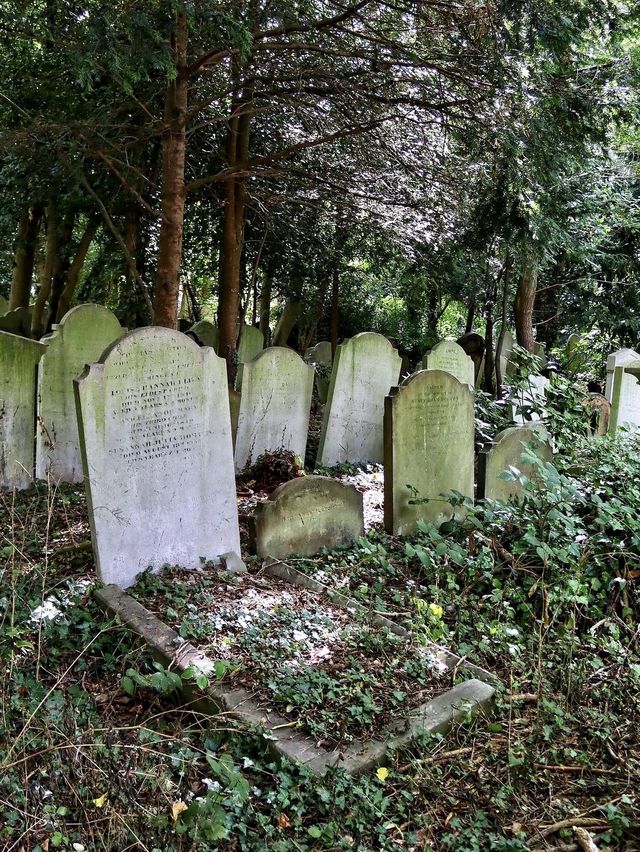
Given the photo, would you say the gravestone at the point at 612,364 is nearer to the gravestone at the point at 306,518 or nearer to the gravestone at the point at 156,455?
the gravestone at the point at 306,518

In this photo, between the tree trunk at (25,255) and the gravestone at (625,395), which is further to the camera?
the tree trunk at (25,255)

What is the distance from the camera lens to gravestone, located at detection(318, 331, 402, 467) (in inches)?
279

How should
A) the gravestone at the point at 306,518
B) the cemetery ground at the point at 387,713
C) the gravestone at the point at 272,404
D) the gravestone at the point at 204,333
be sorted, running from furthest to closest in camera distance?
the gravestone at the point at 204,333 → the gravestone at the point at 272,404 → the gravestone at the point at 306,518 → the cemetery ground at the point at 387,713

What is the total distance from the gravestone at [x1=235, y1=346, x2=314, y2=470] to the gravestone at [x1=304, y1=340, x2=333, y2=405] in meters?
2.49

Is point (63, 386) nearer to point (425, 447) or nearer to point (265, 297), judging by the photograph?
point (425, 447)

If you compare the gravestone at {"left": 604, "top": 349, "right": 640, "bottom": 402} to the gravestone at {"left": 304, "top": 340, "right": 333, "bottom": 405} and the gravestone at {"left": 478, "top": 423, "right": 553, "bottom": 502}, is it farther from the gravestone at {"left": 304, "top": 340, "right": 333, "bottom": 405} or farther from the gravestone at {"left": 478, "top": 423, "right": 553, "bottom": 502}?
the gravestone at {"left": 304, "top": 340, "right": 333, "bottom": 405}

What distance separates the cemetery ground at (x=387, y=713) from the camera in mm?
2189

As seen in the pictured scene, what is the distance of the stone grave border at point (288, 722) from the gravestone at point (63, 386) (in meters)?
2.55

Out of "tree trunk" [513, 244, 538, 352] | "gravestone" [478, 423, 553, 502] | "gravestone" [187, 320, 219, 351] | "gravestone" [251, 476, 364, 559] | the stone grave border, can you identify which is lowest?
the stone grave border

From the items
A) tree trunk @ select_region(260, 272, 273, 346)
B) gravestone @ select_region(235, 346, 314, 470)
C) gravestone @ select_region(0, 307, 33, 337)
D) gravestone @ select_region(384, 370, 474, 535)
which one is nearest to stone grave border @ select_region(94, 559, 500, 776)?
gravestone @ select_region(384, 370, 474, 535)

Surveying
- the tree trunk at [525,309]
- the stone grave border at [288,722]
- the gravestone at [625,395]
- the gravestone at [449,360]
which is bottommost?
the stone grave border at [288,722]

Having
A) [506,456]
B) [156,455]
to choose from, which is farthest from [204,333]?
[156,455]

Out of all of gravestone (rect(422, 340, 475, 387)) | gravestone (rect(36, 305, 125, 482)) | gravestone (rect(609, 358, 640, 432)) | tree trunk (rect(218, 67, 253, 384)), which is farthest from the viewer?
gravestone (rect(422, 340, 475, 387))

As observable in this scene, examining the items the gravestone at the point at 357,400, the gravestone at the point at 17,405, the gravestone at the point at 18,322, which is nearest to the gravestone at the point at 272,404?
the gravestone at the point at 357,400
